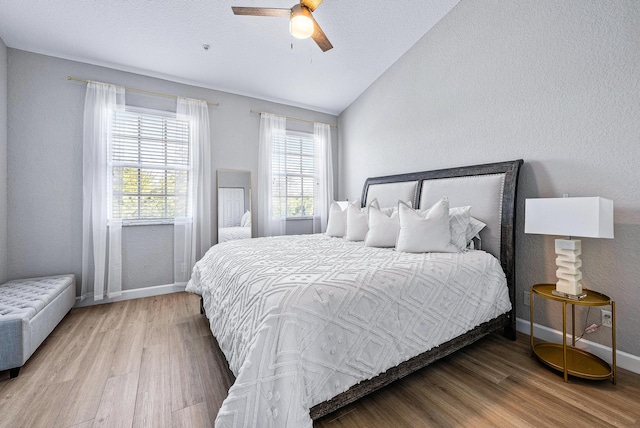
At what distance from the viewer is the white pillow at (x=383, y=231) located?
2449 millimetres

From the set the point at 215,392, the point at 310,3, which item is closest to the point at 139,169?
the point at 310,3

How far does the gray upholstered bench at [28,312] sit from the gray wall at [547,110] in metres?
3.81

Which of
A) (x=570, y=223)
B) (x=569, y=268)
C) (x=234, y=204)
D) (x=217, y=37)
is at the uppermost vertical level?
(x=217, y=37)

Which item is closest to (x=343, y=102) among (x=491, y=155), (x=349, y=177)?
(x=349, y=177)

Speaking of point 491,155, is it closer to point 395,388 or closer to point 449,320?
point 449,320

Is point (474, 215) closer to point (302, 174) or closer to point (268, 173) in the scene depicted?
point (302, 174)

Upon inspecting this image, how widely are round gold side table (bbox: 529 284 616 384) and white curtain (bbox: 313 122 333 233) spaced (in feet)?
10.3

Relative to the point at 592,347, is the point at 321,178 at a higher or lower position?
higher

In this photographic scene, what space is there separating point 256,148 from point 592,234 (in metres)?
3.78

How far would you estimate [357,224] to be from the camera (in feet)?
9.43

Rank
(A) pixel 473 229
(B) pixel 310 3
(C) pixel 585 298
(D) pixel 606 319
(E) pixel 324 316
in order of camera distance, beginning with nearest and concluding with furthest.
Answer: (E) pixel 324 316 < (C) pixel 585 298 < (D) pixel 606 319 < (B) pixel 310 3 < (A) pixel 473 229

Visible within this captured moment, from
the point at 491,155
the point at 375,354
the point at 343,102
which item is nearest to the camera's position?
the point at 375,354

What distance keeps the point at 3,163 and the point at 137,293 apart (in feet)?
6.13

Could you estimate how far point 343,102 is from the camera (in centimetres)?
436
